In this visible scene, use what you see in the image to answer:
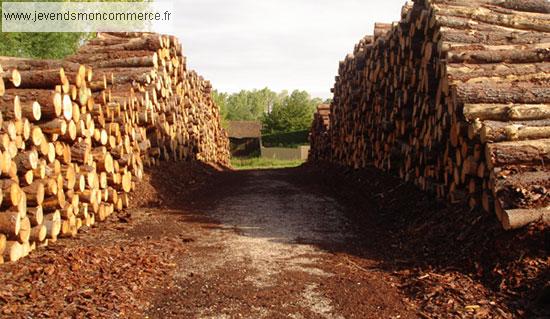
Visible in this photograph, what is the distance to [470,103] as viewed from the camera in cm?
654

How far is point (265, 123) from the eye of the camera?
60.1 meters

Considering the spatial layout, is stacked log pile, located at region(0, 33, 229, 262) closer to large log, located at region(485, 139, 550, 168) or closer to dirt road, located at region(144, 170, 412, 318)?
dirt road, located at region(144, 170, 412, 318)

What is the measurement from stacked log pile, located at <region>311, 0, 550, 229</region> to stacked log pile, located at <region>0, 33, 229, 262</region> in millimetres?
5220

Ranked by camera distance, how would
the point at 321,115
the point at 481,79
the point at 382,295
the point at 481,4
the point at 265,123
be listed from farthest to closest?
the point at 265,123 → the point at 321,115 → the point at 481,4 → the point at 481,79 → the point at 382,295

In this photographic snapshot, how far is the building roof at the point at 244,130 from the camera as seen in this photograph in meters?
51.2

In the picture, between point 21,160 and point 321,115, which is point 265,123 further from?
point 21,160

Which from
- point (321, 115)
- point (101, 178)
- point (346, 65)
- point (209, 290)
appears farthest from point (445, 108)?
point (321, 115)

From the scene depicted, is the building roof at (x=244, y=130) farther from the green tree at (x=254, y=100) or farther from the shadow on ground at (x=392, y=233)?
the green tree at (x=254, y=100)

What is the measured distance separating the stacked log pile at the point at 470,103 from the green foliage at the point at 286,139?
133ft

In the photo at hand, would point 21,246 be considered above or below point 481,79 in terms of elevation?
below

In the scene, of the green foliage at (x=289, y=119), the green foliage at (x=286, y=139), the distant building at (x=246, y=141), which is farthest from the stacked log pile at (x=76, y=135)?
the green foliage at (x=289, y=119)

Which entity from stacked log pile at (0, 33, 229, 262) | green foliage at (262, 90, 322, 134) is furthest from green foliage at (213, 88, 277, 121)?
stacked log pile at (0, 33, 229, 262)

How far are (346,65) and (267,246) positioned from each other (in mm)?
10633

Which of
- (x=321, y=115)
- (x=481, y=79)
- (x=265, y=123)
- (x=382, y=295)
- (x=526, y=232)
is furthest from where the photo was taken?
(x=265, y=123)
